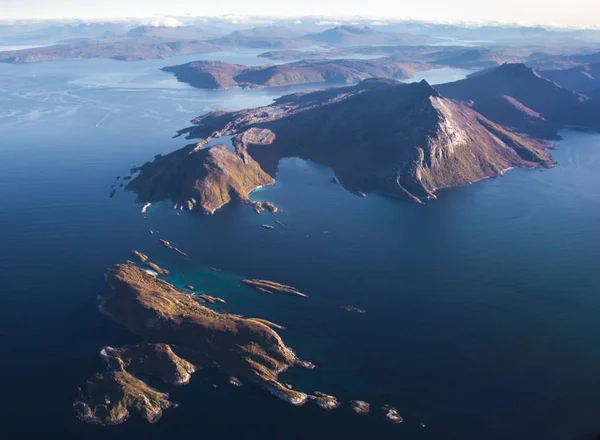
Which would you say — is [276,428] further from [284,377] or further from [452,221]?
[452,221]

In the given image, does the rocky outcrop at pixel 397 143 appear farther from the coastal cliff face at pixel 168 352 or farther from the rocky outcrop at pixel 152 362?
the rocky outcrop at pixel 152 362

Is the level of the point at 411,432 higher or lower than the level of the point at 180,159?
lower

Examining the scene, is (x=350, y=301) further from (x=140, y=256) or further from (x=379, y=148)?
(x=379, y=148)

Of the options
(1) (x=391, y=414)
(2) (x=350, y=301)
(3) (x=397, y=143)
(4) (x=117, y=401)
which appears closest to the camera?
(1) (x=391, y=414)

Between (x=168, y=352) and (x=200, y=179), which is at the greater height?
(x=200, y=179)

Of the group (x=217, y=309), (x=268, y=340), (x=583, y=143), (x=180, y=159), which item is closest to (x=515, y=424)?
(x=268, y=340)

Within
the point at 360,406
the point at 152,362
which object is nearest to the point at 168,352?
the point at 152,362

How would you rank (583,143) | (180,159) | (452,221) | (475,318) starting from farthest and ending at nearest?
1. (583,143)
2. (180,159)
3. (452,221)
4. (475,318)
